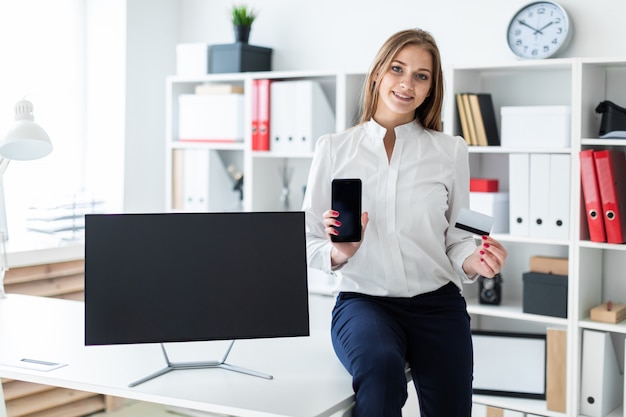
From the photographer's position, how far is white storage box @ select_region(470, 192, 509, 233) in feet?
11.0

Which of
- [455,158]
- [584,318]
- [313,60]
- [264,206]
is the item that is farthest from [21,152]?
[584,318]

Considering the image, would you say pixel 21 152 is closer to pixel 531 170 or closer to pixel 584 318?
pixel 531 170

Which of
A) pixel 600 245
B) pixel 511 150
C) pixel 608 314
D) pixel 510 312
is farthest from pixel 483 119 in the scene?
pixel 608 314

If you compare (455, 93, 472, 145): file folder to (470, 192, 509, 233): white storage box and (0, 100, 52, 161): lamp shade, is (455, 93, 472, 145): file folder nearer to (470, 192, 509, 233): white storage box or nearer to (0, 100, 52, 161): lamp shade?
(470, 192, 509, 233): white storage box

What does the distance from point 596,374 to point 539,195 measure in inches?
29.4

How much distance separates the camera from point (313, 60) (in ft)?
13.5

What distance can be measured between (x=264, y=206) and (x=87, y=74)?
1247 mm

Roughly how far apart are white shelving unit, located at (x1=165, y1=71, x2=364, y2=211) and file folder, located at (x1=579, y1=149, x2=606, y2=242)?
3.58ft

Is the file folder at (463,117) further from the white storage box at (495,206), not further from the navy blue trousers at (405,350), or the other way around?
the navy blue trousers at (405,350)

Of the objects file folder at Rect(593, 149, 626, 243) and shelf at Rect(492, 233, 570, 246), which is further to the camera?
shelf at Rect(492, 233, 570, 246)

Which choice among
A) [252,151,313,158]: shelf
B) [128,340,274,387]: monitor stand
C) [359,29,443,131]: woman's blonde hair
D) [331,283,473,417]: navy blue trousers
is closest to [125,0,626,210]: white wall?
[252,151,313,158]: shelf

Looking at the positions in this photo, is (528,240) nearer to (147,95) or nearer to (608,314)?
(608,314)

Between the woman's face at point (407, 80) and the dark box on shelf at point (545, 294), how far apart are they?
4.28 feet

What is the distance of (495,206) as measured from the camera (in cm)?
335
